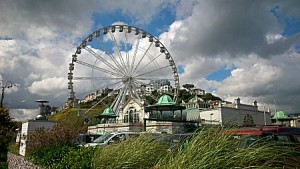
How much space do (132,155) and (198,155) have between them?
7.88 ft

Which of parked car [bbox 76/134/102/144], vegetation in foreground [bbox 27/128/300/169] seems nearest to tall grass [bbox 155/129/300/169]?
vegetation in foreground [bbox 27/128/300/169]

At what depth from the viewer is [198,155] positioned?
4617 mm

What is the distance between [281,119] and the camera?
5284 cm

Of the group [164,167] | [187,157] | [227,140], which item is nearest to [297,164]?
[227,140]

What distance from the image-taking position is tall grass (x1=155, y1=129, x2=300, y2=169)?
13.4 feet

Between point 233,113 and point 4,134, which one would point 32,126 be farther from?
point 233,113

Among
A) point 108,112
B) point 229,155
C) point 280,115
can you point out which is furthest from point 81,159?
point 280,115

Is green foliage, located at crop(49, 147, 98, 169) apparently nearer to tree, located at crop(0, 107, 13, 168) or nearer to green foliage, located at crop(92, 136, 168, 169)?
green foliage, located at crop(92, 136, 168, 169)

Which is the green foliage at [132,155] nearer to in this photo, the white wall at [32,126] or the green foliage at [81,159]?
the green foliage at [81,159]

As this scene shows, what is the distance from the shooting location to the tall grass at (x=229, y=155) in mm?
4082

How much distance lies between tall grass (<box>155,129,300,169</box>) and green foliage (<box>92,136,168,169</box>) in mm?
1674

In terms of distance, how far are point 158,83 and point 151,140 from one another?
119 ft

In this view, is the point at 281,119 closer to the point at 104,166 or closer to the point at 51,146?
the point at 51,146

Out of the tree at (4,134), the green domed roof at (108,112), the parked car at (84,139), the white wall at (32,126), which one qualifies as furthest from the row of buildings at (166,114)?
the white wall at (32,126)
